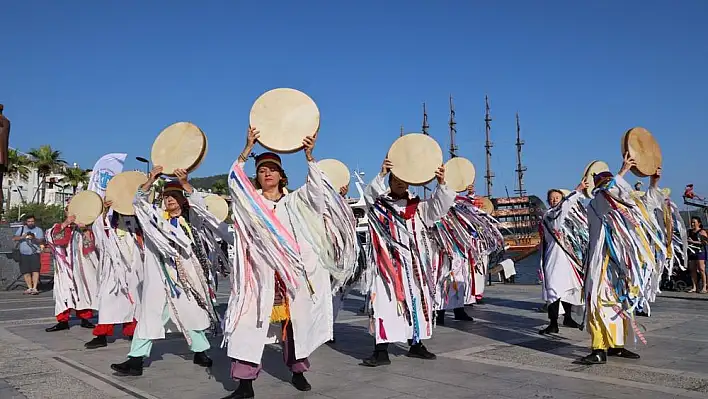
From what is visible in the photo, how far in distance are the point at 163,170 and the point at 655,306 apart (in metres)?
9.40

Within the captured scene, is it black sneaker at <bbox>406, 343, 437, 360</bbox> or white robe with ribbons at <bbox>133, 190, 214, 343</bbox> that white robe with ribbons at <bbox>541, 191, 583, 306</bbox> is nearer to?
black sneaker at <bbox>406, 343, 437, 360</bbox>

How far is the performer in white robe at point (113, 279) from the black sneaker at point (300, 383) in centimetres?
303

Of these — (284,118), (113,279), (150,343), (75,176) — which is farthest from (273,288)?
(75,176)

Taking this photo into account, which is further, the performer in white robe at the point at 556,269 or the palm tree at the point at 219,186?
the palm tree at the point at 219,186

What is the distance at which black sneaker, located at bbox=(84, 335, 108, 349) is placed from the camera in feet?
23.9

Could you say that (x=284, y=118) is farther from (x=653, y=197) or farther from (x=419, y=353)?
(x=653, y=197)

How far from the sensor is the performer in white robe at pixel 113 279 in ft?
24.2

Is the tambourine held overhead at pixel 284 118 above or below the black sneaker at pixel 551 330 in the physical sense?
above

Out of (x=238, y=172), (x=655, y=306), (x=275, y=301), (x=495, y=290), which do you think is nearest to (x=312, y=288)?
(x=275, y=301)

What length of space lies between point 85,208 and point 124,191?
7.56ft

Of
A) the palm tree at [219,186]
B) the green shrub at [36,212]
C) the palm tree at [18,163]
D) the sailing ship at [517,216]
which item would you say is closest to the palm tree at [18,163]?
the palm tree at [18,163]

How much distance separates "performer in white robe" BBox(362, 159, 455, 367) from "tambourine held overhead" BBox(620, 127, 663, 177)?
1.76m

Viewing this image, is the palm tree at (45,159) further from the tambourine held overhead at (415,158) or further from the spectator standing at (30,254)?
the tambourine held overhead at (415,158)

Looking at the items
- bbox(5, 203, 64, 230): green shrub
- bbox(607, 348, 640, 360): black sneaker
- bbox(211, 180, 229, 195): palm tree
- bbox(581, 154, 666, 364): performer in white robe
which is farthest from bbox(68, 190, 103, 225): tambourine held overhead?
bbox(211, 180, 229, 195): palm tree
